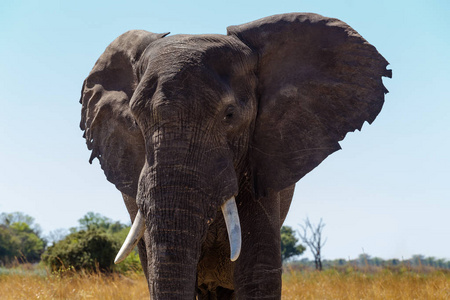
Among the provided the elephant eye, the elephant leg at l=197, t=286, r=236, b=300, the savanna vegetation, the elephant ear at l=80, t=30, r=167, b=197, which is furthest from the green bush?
the elephant eye

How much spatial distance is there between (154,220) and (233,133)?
3.09 ft

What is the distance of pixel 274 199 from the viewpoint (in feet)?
16.1

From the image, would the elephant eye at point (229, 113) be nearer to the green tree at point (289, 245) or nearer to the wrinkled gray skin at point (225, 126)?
the wrinkled gray skin at point (225, 126)

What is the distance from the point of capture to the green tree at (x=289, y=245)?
147 feet

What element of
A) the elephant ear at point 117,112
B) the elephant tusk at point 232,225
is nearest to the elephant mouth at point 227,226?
the elephant tusk at point 232,225

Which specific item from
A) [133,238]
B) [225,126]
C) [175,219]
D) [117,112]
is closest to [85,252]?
[117,112]

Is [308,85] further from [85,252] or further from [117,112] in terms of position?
[85,252]

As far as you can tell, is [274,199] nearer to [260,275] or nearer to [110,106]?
[260,275]

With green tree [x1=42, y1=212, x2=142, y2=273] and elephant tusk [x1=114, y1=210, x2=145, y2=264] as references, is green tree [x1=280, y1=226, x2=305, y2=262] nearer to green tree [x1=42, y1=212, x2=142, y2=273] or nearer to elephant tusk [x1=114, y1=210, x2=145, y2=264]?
green tree [x1=42, y1=212, x2=142, y2=273]

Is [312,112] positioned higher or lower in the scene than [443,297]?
higher

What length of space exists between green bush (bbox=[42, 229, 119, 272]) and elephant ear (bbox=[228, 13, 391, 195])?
9776mm

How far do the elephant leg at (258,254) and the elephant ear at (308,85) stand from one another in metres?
0.26

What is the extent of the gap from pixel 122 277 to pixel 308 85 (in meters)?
9.09

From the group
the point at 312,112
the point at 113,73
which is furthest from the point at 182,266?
the point at 113,73
